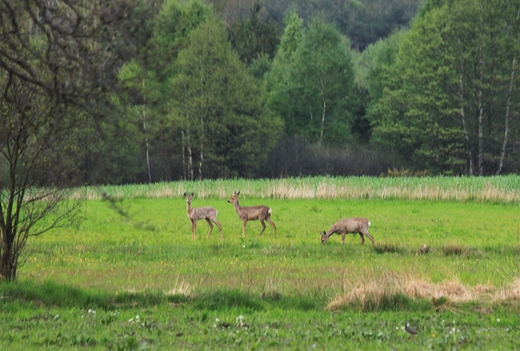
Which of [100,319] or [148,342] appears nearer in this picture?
[148,342]

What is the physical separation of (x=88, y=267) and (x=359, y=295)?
7.28 meters

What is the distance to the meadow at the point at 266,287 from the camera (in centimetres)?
965

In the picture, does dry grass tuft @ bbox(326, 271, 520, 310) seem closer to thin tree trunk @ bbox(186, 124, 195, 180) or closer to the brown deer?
the brown deer

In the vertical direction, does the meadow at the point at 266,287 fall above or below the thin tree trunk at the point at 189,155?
above

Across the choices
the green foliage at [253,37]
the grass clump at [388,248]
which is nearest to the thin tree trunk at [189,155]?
the green foliage at [253,37]

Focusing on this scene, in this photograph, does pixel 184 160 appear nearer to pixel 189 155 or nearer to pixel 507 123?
pixel 189 155

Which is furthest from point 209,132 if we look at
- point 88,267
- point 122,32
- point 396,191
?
point 122,32

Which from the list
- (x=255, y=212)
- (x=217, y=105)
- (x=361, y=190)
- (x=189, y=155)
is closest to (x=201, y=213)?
(x=255, y=212)

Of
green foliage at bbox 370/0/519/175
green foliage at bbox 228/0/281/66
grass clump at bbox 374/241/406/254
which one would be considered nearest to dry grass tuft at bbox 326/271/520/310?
grass clump at bbox 374/241/406/254

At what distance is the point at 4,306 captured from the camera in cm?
1130

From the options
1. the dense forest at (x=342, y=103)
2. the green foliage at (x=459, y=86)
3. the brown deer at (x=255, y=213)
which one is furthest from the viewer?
the dense forest at (x=342, y=103)

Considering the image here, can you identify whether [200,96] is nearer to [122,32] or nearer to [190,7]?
[190,7]

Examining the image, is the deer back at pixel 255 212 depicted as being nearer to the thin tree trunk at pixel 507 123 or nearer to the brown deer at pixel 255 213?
the brown deer at pixel 255 213

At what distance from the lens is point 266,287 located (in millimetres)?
12734
